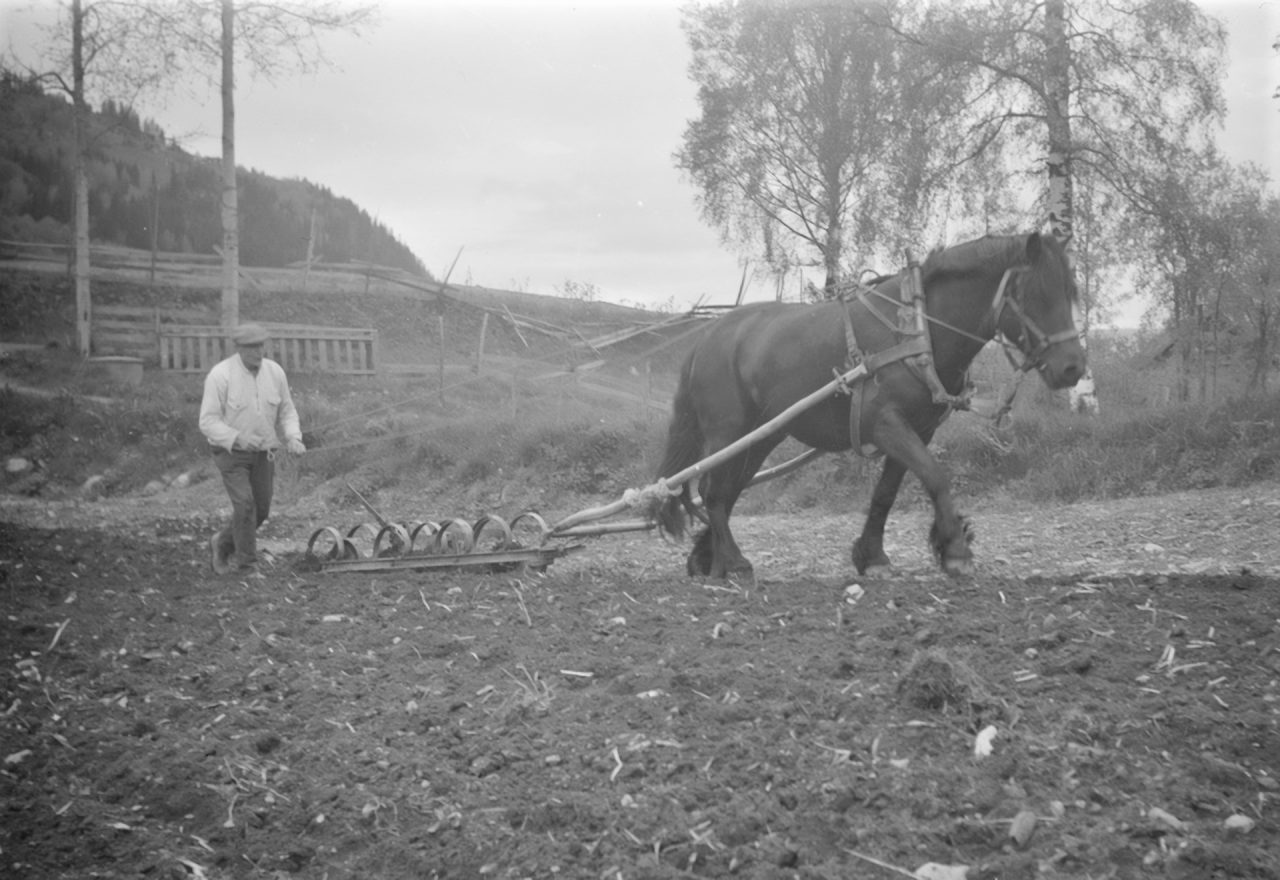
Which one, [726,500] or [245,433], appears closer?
[726,500]

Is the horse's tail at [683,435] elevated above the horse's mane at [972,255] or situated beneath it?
situated beneath

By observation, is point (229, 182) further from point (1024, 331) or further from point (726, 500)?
point (1024, 331)

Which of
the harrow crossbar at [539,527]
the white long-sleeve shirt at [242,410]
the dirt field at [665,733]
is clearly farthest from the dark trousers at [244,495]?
the dirt field at [665,733]

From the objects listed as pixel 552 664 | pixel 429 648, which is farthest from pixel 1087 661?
pixel 429 648

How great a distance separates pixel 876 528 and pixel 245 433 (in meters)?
4.76

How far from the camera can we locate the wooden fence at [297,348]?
22.2 metres

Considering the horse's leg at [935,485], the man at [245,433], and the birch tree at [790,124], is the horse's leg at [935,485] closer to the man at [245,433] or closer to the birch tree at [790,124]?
the man at [245,433]

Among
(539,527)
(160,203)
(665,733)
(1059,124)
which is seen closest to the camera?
(665,733)

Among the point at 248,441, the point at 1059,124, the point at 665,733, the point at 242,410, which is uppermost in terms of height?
the point at 1059,124

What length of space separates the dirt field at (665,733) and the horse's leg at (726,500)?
93 cm

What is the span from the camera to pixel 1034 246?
660 centimetres

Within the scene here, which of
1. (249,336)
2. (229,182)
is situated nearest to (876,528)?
(249,336)

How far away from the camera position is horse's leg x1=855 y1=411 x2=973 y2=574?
659 centimetres

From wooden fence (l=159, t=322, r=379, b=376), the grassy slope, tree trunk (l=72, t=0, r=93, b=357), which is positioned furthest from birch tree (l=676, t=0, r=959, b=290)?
tree trunk (l=72, t=0, r=93, b=357)
